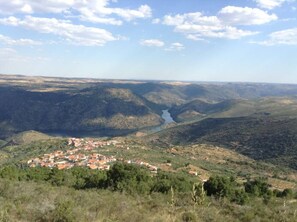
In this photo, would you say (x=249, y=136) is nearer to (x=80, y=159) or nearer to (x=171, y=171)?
(x=80, y=159)

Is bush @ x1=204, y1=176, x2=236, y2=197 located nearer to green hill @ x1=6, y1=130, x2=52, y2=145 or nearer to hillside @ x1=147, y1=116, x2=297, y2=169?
hillside @ x1=147, y1=116, x2=297, y2=169

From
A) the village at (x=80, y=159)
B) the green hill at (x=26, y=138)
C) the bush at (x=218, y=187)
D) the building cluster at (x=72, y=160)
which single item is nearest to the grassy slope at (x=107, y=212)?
the bush at (x=218, y=187)

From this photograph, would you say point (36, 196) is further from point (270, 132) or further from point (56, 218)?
point (270, 132)

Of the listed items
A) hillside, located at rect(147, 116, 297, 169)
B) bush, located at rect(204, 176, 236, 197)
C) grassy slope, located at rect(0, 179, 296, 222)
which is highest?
grassy slope, located at rect(0, 179, 296, 222)

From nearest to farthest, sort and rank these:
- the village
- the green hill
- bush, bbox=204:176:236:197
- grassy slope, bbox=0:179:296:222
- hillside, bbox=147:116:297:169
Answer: grassy slope, bbox=0:179:296:222
bush, bbox=204:176:236:197
the village
hillside, bbox=147:116:297:169
the green hill

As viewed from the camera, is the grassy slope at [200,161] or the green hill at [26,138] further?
the green hill at [26,138]

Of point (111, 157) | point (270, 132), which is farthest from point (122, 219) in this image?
point (270, 132)

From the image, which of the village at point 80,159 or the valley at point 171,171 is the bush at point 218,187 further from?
the village at point 80,159

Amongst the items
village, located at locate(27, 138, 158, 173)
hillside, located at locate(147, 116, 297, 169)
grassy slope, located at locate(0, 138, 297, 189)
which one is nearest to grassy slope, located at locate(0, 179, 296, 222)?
grassy slope, located at locate(0, 138, 297, 189)
